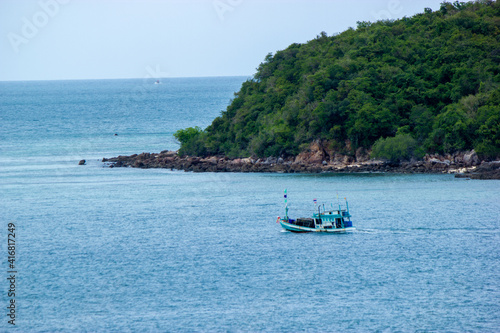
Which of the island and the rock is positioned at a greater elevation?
the island

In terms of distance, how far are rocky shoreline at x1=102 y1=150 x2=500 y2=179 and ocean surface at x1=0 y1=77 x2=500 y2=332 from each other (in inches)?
130

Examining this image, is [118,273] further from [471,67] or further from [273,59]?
[273,59]

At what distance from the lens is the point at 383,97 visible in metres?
88.5

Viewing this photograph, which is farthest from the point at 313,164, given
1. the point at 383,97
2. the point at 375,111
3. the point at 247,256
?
the point at 247,256

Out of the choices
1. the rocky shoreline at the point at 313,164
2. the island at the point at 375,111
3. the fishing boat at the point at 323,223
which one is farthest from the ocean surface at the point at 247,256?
the island at the point at 375,111

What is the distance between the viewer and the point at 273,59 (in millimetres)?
110438

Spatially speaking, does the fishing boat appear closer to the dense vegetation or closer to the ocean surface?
the ocean surface

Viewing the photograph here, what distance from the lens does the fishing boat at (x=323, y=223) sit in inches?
2051

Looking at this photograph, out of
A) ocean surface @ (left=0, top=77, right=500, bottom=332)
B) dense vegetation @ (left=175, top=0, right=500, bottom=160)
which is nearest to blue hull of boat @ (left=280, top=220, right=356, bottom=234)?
ocean surface @ (left=0, top=77, right=500, bottom=332)

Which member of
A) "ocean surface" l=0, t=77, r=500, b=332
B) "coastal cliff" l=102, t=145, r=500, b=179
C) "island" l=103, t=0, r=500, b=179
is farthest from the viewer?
"island" l=103, t=0, r=500, b=179

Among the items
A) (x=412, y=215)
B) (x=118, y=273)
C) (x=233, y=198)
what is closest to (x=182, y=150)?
(x=233, y=198)

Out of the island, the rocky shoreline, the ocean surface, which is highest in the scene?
the island

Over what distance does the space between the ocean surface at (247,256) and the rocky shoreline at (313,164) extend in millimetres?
3293

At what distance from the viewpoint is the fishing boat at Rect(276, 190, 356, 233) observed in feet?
171
